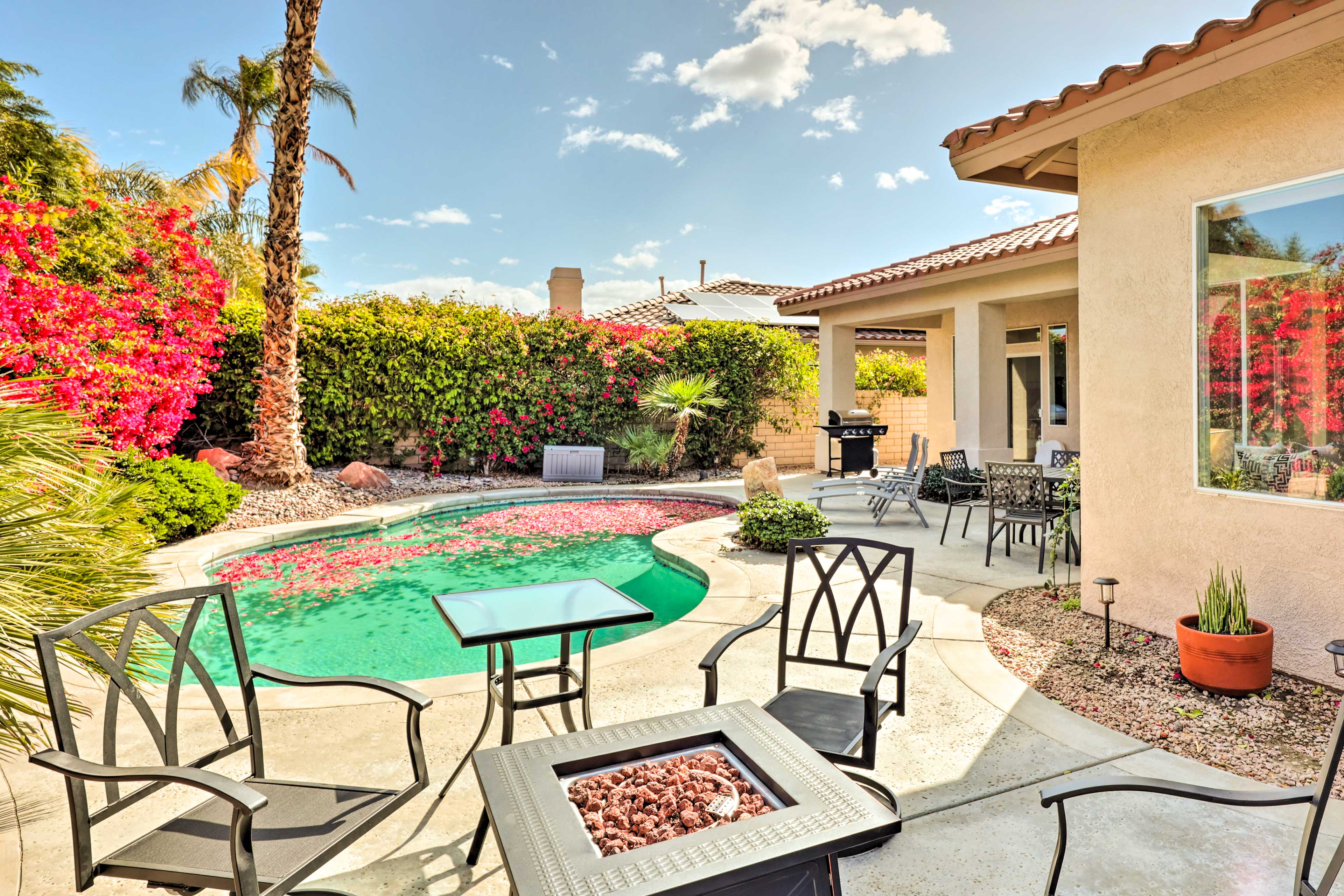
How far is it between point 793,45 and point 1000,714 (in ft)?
57.6

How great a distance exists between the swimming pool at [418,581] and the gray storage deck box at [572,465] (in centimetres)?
231

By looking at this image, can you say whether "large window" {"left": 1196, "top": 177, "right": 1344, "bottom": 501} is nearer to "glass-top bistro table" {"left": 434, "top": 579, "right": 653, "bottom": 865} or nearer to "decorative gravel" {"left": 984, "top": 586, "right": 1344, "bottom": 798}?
"decorative gravel" {"left": 984, "top": 586, "right": 1344, "bottom": 798}

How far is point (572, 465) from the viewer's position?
13852 mm

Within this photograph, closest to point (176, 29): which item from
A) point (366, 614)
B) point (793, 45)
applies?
point (793, 45)

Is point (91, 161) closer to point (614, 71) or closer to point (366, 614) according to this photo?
point (614, 71)

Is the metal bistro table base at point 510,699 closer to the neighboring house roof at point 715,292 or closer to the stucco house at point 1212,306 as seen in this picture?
the stucco house at point 1212,306

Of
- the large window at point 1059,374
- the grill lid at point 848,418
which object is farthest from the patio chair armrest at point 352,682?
the large window at point 1059,374

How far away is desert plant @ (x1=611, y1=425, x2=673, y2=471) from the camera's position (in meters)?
14.2

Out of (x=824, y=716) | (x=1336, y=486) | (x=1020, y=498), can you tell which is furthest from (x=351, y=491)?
(x=1336, y=486)

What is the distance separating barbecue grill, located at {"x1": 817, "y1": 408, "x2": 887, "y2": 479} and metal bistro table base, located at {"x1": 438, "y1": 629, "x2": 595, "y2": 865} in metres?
9.99

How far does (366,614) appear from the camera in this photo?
6328 millimetres

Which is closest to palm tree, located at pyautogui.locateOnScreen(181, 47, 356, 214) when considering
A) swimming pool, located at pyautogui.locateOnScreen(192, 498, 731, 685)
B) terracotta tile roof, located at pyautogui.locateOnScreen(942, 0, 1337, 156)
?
swimming pool, located at pyautogui.locateOnScreen(192, 498, 731, 685)

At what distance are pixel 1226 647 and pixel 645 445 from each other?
1113 cm

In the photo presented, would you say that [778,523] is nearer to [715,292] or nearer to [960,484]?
[960,484]
